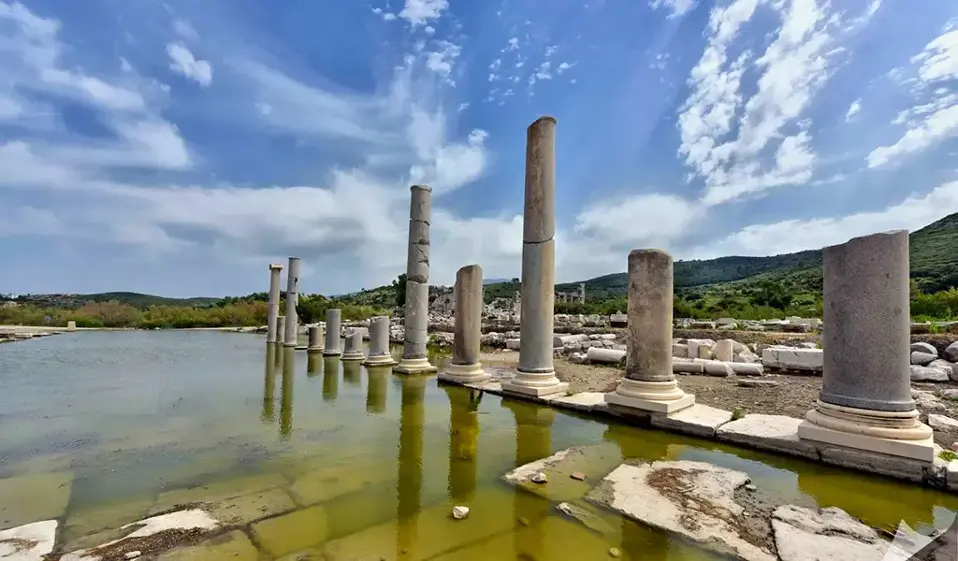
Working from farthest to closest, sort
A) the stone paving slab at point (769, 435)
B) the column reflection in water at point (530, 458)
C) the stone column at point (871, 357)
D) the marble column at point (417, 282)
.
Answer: the marble column at point (417, 282) → the stone paving slab at point (769, 435) → the stone column at point (871, 357) → the column reflection in water at point (530, 458)

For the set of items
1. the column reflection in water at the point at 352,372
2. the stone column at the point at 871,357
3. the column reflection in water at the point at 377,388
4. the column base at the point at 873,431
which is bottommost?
the column reflection in water at the point at 352,372

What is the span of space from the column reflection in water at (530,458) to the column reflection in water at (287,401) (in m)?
3.09

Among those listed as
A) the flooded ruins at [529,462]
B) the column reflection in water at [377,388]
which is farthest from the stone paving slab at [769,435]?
the column reflection in water at [377,388]

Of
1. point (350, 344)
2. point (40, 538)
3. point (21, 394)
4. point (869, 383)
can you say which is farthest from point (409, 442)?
point (350, 344)

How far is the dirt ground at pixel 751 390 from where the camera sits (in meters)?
7.06

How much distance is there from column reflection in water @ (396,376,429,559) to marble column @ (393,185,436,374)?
11.1 feet

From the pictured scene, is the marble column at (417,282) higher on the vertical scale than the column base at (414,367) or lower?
higher

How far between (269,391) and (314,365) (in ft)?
15.4

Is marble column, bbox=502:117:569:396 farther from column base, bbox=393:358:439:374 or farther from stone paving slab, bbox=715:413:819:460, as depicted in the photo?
column base, bbox=393:358:439:374

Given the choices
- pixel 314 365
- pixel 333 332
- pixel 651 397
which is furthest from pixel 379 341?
pixel 651 397

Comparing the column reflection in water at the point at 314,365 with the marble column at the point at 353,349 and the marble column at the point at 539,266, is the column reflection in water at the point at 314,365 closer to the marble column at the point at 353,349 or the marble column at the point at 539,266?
the marble column at the point at 353,349

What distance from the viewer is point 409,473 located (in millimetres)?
4469

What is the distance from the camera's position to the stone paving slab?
16.8 feet

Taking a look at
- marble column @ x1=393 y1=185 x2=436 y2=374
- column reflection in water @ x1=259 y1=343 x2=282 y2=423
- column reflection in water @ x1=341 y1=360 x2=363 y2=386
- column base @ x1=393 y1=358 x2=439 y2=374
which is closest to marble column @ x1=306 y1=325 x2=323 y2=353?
column reflection in water @ x1=259 y1=343 x2=282 y2=423
